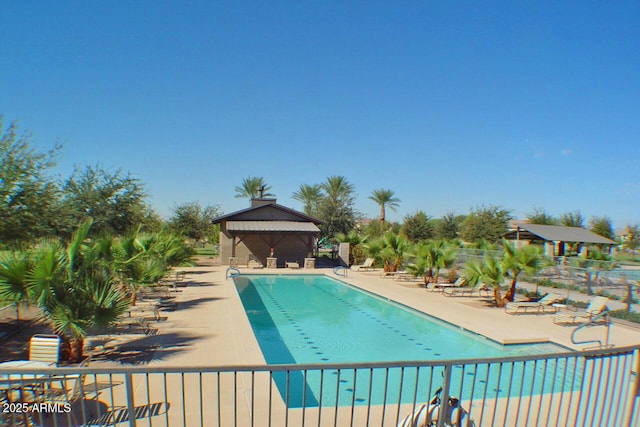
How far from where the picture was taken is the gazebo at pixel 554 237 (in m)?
35.7

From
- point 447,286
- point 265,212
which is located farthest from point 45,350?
point 265,212

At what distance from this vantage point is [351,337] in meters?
12.3

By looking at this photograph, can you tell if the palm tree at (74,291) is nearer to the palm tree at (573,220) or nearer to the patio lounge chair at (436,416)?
the patio lounge chair at (436,416)

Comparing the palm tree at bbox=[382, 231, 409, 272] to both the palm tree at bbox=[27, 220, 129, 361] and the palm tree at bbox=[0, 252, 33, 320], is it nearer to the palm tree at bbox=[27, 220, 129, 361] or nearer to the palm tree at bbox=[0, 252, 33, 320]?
the palm tree at bbox=[27, 220, 129, 361]

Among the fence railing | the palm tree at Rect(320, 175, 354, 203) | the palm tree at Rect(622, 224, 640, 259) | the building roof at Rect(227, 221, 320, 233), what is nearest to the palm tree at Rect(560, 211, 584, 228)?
the palm tree at Rect(622, 224, 640, 259)

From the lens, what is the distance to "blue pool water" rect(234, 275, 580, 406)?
29.0 feet

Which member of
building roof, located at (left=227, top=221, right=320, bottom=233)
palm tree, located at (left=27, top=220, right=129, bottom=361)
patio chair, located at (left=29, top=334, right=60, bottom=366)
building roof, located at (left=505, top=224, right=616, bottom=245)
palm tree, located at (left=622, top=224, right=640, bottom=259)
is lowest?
palm tree, located at (left=622, top=224, right=640, bottom=259)

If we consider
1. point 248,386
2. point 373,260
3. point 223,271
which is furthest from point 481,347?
point 223,271

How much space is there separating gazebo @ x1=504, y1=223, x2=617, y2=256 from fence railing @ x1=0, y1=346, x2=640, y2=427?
3051 centimetres

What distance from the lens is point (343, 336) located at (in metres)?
12.4

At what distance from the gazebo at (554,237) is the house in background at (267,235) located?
60.1ft

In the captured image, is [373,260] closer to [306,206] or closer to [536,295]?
[536,295]

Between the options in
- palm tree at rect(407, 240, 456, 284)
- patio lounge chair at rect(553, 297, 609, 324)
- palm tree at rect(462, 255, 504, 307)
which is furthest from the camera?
palm tree at rect(407, 240, 456, 284)

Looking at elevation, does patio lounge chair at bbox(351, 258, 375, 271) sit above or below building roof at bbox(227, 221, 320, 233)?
below
